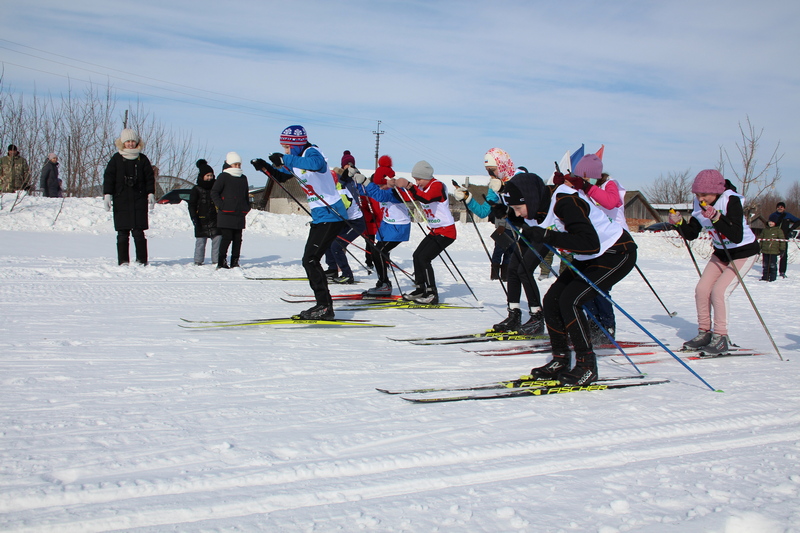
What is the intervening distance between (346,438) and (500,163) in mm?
3731

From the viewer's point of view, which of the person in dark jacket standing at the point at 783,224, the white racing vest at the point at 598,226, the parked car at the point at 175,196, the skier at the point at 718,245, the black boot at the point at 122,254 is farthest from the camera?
the parked car at the point at 175,196

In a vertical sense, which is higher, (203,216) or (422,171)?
(422,171)

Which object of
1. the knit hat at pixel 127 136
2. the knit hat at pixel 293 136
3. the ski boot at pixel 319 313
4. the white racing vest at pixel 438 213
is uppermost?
the knit hat at pixel 127 136

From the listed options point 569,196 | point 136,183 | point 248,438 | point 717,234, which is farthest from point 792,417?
point 136,183

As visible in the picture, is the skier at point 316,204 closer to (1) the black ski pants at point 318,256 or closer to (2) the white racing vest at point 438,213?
(1) the black ski pants at point 318,256

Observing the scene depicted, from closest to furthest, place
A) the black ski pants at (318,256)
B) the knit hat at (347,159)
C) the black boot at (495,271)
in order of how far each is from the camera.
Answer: the black ski pants at (318,256), the knit hat at (347,159), the black boot at (495,271)

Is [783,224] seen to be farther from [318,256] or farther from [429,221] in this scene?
[318,256]

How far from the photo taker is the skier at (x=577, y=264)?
396 centimetres

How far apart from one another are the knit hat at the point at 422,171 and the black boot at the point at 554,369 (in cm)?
324

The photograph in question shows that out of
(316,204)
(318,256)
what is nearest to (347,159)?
(316,204)

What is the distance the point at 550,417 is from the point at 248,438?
167cm

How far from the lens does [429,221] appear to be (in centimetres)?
727

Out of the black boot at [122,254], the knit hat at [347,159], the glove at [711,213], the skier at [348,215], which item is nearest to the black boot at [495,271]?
the skier at [348,215]

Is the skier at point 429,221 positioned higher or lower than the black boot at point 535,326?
higher
